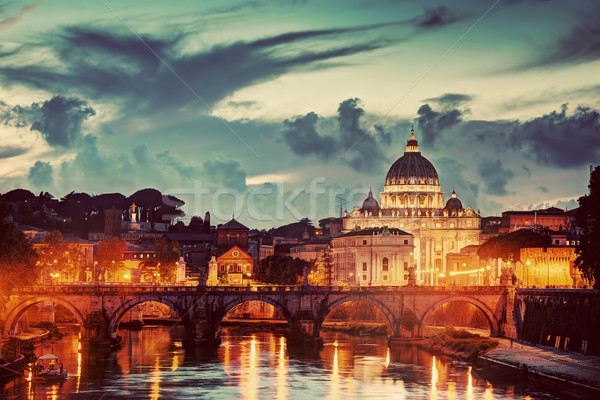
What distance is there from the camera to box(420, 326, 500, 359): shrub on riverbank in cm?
9869

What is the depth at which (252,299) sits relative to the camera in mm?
112125

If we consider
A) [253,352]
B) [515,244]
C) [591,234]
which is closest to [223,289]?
[253,352]

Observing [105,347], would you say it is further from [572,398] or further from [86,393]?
[572,398]

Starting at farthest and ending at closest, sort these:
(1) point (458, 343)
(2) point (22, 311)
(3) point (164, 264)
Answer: (3) point (164, 264) < (2) point (22, 311) < (1) point (458, 343)

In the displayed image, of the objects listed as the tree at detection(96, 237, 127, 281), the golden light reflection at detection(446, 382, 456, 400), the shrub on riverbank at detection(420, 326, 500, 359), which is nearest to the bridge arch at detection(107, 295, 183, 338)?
the shrub on riverbank at detection(420, 326, 500, 359)

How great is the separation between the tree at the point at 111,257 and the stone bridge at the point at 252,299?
53.6 metres

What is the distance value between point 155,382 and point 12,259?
1551cm

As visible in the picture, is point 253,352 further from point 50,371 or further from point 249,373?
point 50,371

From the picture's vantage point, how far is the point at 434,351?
104938mm

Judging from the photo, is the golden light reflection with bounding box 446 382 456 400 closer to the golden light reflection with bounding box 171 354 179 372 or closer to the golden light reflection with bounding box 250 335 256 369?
the golden light reflection with bounding box 250 335 256 369

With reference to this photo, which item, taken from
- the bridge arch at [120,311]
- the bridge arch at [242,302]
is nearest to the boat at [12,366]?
the bridge arch at [120,311]

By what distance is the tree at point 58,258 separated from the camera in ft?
480

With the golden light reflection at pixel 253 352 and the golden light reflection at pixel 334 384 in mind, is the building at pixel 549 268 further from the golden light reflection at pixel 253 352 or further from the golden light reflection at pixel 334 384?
the golden light reflection at pixel 334 384

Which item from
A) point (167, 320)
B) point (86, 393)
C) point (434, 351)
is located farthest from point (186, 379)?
point (167, 320)
